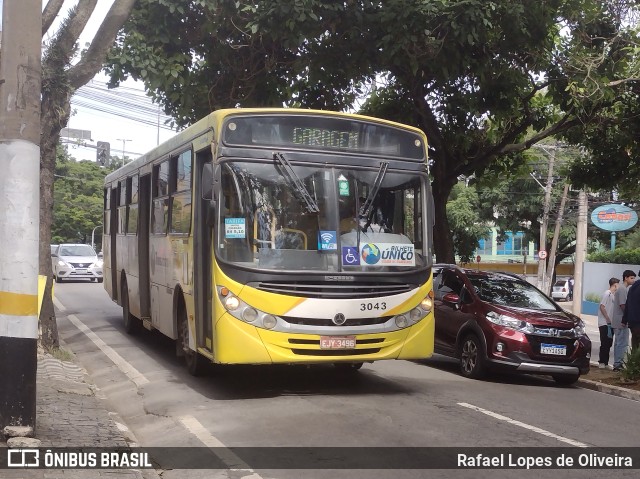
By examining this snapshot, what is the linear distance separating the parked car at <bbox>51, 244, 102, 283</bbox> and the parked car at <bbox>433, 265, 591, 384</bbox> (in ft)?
68.2

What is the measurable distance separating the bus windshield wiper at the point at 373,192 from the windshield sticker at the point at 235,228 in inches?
53.6

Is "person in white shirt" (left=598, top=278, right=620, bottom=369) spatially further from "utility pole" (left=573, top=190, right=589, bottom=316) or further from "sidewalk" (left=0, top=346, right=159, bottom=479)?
"utility pole" (left=573, top=190, right=589, bottom=316)

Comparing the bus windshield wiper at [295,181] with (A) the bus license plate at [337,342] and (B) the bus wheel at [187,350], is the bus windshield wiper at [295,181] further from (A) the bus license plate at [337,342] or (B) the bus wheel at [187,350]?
(B) the bus wheel at [187,350]

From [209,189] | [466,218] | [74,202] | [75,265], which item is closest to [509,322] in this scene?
[209,189]

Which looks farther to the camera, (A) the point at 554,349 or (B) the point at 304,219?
(A) the point at 554,349

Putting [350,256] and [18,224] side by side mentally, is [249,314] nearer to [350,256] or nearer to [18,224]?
[350,256]

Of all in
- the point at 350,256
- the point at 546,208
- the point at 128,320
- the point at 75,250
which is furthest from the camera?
the point at 546,208

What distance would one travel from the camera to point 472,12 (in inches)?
500

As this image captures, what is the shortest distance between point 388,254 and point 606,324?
23.3ft

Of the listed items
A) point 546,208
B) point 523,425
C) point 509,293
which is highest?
point 546,208

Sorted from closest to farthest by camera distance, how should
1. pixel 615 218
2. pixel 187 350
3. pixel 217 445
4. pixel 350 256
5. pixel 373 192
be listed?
1. pixel 217 445
2. pixel 350 256
3. pixel 373 192
4. pixel 187 350
5. pixel 615 218

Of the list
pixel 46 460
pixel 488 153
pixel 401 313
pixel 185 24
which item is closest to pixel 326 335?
pixel 401 313

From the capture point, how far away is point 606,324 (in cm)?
1453

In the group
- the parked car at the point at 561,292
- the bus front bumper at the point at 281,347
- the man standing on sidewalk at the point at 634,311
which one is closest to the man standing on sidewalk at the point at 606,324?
the man standing on sidewalk at the point at 634,311
